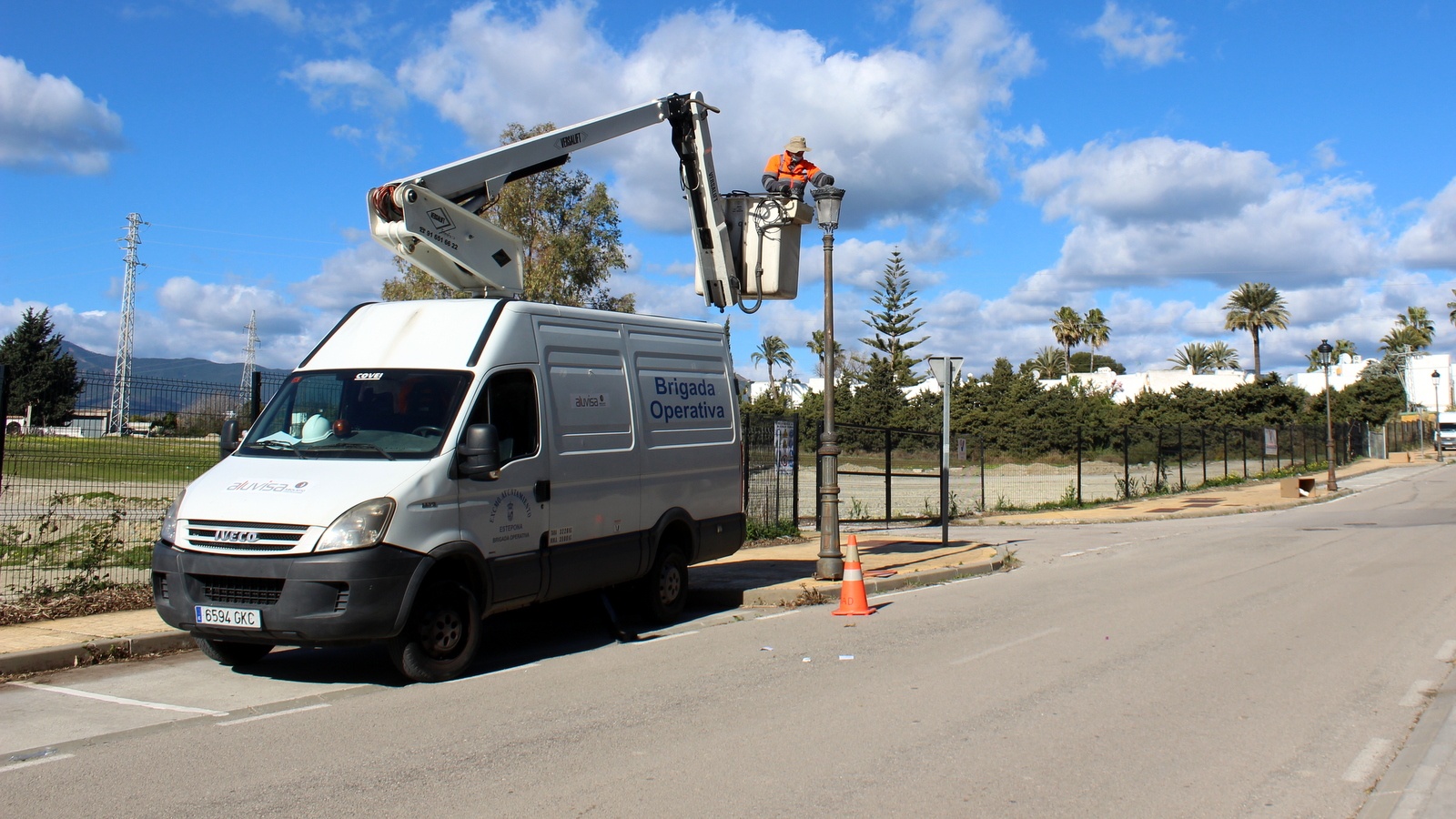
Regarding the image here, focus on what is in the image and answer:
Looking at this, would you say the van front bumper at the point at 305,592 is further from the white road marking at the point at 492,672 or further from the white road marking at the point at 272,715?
the white road marking at the point at 492,672

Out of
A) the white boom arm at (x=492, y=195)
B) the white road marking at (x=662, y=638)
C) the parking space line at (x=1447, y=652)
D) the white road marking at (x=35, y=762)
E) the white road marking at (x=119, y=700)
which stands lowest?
the white road marking at (x=35, y=762)

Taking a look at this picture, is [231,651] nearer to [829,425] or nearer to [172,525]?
[172,525]

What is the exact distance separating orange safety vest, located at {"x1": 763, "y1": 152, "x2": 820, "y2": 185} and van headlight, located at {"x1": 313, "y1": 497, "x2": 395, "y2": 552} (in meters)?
7.00

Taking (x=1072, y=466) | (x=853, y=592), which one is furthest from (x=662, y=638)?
(x=1072, y=466)

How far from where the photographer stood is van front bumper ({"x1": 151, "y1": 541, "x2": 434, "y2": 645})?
23.4 ft

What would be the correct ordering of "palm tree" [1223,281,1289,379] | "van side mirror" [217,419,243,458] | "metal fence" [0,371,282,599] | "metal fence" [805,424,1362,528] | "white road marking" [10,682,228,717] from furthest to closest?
"palm tree" [1223,281,1289,379] < "metal fence" [805,424,1362,528] < "metal fence" [0,371,282,599] < "van side mirror" [217,419,243,458] < "white road marking" [10,682,228,717]

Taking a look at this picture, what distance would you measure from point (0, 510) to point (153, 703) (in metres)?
4.01

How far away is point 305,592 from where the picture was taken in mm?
7133

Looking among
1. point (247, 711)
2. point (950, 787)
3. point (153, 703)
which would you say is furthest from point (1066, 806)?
point (153, 703)

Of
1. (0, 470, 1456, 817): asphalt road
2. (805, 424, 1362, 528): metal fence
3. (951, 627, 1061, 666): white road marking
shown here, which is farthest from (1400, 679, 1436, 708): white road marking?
(805, 424, 1362, 528): metal fence

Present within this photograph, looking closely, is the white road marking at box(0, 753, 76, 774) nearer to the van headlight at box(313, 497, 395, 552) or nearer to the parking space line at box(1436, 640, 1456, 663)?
the van headlight at box(313, 497, 395, 552)

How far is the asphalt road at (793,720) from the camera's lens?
523 cm

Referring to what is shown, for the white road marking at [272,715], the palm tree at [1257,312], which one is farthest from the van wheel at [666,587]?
the palm tree at [1257,312]

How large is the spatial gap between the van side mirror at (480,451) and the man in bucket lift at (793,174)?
5.76 meters
